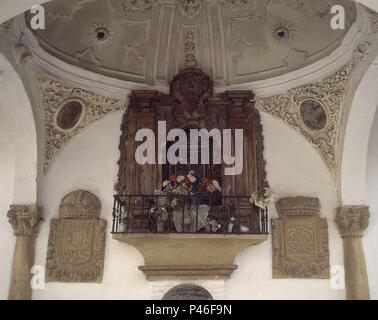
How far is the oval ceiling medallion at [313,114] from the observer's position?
937 cm

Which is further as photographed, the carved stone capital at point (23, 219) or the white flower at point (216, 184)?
the white flower at point (216, 184)

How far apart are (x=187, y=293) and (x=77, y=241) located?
1966 mm

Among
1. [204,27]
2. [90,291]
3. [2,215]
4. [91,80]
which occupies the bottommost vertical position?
[90,291]

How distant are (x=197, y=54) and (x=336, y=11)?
2.48m

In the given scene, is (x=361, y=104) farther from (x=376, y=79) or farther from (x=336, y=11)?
(x=336, y=11)

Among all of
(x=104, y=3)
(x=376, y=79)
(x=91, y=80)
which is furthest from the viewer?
(x=91, y=80)

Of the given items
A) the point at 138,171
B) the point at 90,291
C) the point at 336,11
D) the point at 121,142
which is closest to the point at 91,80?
the point at 121,142

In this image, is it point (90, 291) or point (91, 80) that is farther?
point (91, 80)

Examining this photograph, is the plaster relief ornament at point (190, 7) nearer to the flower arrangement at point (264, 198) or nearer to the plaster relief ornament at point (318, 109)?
the plaster relief ornament at point (318, 109)

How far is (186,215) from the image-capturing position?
8.59 metres

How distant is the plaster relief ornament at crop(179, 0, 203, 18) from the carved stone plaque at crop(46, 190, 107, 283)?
11.3ft

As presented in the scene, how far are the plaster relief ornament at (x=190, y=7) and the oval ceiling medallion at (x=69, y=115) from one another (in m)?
2.37

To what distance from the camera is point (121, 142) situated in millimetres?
9594

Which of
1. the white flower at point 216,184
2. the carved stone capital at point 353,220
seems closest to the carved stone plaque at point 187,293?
the white flower at point 216,184
